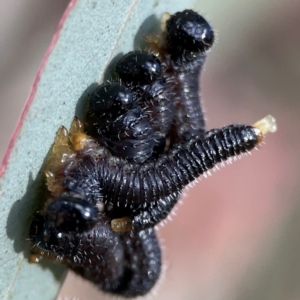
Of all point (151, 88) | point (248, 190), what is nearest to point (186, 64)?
point (151, 88)

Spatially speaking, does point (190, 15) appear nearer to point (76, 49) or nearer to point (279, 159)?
point (76, 49)

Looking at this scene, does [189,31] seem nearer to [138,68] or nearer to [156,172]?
[138,68]

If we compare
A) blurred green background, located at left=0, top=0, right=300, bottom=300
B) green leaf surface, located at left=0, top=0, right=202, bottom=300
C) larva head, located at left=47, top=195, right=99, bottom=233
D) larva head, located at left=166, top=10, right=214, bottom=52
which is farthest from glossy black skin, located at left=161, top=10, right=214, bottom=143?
blurred green background, located at left=0, top=0, right=300, bottom=300

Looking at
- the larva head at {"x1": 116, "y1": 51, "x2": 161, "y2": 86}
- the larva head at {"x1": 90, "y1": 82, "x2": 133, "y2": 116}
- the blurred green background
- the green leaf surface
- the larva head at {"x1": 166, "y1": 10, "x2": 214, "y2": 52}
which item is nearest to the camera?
the green leaf surface

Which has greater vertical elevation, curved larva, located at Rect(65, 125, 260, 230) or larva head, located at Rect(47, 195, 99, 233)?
curved larva, located at Rect(65, 125, 260, 230)

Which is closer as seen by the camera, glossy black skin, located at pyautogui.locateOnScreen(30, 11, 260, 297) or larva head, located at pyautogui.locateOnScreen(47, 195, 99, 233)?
larva head, located at pyautogui.locateOnScreen(47, 195, 99, 233)

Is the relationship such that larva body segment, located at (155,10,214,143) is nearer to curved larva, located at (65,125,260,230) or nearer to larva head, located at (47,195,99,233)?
curved larva, located at (65,125,260,230)
